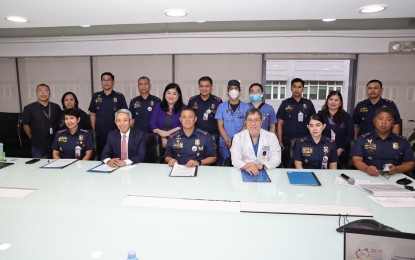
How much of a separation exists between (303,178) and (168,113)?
78.9 inches

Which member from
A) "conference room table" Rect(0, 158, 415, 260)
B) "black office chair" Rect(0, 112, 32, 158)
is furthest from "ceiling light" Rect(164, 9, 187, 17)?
"black office chair" Rect(0, 112, 32, 158)

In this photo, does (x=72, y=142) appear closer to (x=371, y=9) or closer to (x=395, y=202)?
(x=395, y=202)

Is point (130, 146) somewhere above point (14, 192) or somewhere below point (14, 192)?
above

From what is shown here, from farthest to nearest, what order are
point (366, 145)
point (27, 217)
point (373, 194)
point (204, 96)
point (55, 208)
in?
point (204, 96) < point (366, 145) < point (373, 194) < point (55, 208) < point (27, 217)

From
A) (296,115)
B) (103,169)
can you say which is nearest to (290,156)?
(296,115)

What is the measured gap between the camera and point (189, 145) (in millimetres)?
3004

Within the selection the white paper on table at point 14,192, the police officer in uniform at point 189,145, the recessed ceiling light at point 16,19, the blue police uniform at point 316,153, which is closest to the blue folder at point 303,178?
the blue police uniform at point 316,153

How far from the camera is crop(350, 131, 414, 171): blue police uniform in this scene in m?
2.70

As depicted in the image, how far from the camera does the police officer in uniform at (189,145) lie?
299 cm

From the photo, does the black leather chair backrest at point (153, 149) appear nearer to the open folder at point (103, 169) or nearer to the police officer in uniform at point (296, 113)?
the open folder at point (103, 169)

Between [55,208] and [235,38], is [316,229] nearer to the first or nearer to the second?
[55,208]

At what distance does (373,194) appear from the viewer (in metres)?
1.91

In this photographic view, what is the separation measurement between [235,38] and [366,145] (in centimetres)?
299

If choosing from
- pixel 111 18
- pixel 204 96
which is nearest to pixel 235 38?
pixel 204 96
